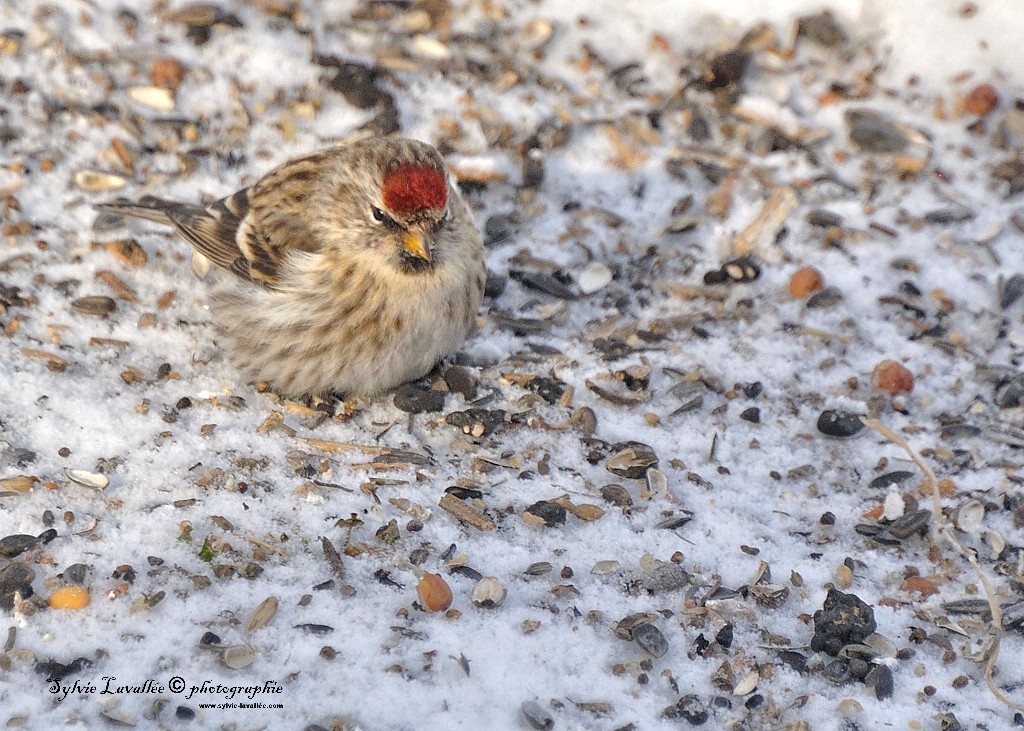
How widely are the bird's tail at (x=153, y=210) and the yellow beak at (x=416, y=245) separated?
3.06 ft

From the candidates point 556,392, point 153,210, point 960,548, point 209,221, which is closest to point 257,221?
point 209,221

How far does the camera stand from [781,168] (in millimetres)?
4465

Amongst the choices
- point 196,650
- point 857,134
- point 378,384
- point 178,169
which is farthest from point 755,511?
point 178,169

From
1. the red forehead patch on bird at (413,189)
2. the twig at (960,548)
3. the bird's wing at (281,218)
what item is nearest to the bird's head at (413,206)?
the red forehead patch on bird at (413,189)

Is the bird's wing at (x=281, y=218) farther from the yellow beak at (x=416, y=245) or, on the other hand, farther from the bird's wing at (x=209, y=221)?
the yellow beak at (x=416, y=245)

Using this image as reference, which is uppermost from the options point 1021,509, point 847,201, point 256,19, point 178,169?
point 256,19

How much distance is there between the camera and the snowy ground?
2.68m

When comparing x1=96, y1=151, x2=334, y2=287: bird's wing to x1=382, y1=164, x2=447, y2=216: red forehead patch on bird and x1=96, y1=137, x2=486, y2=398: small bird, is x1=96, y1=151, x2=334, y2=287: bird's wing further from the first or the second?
x1=382, y1=164, x2=447, y2=216: red forehead patch on bird

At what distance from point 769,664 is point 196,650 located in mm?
1368

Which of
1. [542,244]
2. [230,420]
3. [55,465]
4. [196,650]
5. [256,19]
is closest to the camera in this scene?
[196,650]

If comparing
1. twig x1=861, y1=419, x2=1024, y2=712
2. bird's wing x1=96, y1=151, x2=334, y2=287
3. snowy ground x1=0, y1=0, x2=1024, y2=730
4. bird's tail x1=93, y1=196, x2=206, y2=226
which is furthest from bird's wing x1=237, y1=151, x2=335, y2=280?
twig x1=861, y1=419, x2=1024, y2=712

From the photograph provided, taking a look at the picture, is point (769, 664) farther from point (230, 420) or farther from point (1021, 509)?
point (230, 420)

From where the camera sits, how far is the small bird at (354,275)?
3.31 meters

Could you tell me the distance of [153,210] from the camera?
391 cm
